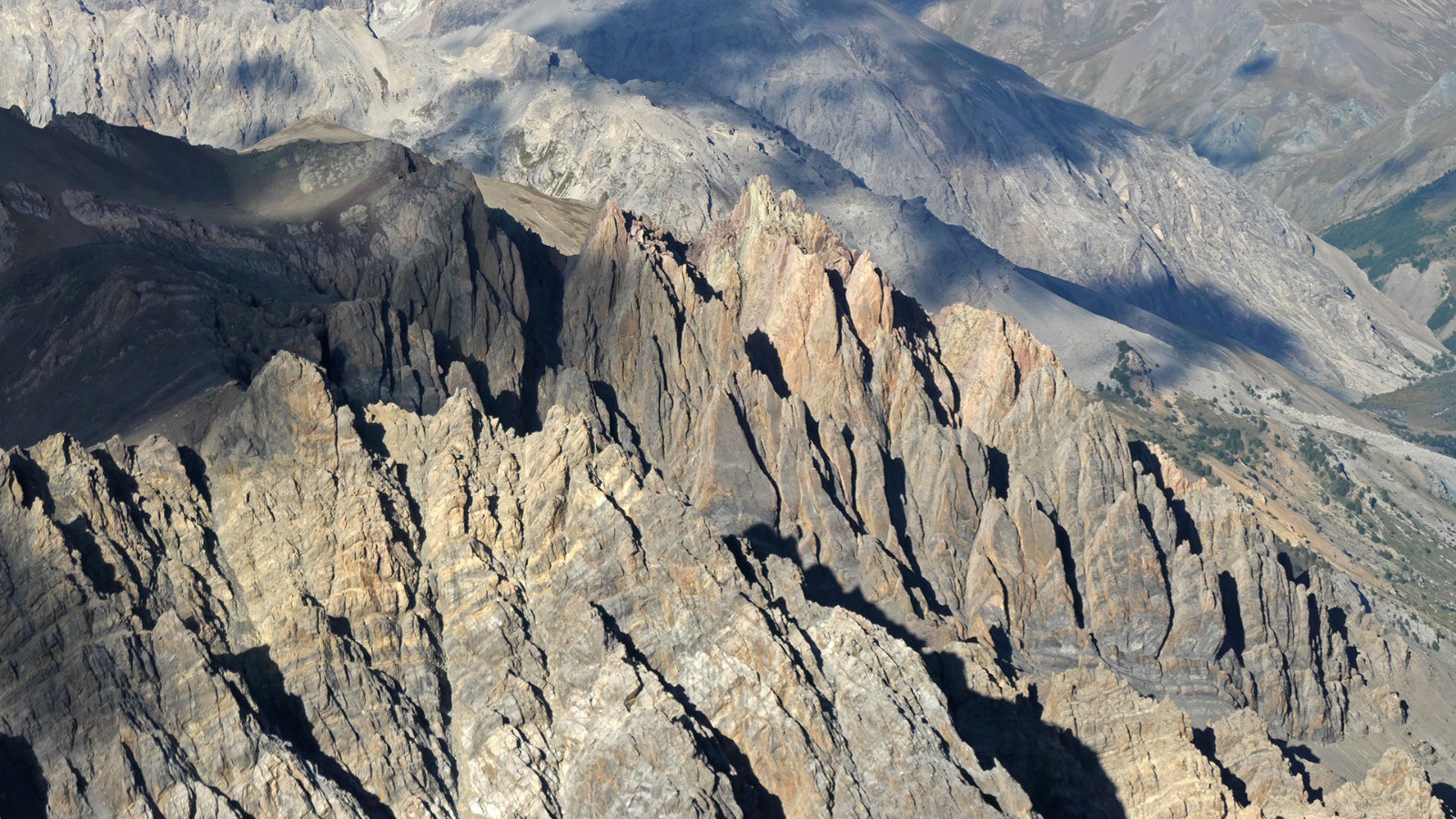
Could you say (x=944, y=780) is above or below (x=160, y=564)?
above

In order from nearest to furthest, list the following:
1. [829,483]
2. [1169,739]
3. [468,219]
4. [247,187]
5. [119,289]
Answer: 1. [1169,739]
2. [119,289]
3. [829,483]
4. [468,219]
5. [247,187]

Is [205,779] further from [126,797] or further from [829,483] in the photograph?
[829,483]

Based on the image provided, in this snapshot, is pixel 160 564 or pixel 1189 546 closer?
pixel 160 564

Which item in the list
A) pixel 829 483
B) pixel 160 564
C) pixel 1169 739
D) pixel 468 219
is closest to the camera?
pixel 160 564

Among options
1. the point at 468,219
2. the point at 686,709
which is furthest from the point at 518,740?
the point at 468,219

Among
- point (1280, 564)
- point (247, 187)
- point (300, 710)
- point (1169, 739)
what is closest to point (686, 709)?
point (300, 710)

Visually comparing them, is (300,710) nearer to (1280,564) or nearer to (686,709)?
(686,709)

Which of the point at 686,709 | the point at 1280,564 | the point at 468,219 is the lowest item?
the point at 1280,564
